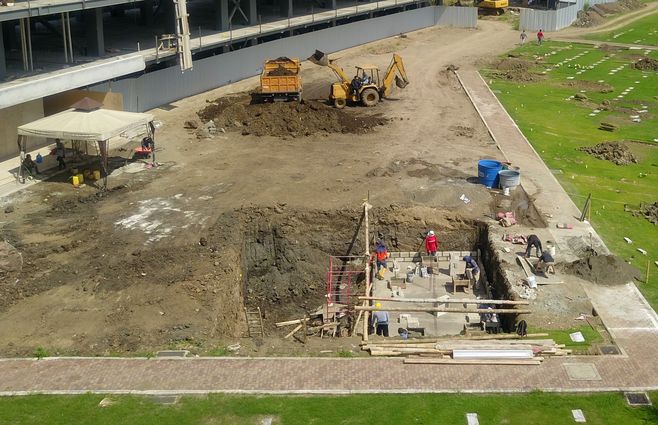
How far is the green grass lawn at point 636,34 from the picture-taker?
66.5m

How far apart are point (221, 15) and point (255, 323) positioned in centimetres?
3199

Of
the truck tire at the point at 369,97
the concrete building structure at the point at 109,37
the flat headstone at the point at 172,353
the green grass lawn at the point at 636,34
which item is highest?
the concrete building structure at the point at 109,37

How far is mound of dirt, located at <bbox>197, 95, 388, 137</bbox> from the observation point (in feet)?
124

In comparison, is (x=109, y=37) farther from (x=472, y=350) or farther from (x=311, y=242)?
(x=472, y=350)

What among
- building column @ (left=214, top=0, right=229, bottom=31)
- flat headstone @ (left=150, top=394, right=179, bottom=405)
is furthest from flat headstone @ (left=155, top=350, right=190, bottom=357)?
building column @ (left=214, top=0, right=229, bottom=31)

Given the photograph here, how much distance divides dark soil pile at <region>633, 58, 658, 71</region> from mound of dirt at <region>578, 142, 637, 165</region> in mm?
21503

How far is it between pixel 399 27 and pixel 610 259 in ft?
158

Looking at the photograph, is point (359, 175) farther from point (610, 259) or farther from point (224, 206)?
point (610, 259)

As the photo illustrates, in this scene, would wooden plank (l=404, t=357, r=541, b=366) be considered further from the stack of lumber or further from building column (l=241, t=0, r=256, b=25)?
building column (l=241, t=0, r=256, b=25)

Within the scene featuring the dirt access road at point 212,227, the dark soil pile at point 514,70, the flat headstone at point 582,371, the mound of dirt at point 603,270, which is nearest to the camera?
the flat headstone at point 582,371

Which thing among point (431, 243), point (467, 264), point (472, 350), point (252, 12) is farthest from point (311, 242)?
point (252, 12)

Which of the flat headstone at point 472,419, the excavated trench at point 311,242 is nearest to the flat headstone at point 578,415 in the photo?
the flat headstone at point 472,419

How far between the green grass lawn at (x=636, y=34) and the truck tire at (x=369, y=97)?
→ 34.2m

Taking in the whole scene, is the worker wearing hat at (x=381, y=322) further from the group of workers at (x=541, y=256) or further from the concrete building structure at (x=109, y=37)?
the concrete building structure at (x=109, y=37)
